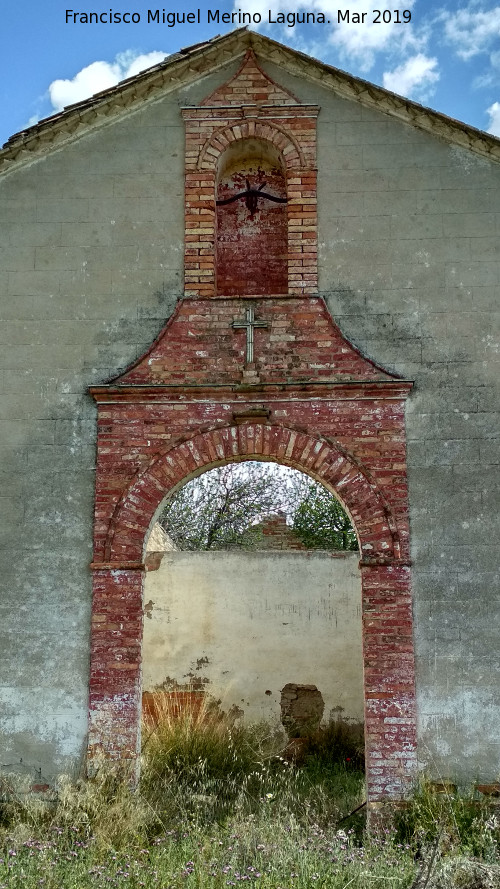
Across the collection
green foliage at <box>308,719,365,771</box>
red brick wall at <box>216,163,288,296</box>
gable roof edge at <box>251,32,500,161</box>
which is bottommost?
green foliage at <box>308,719,365,771</box>

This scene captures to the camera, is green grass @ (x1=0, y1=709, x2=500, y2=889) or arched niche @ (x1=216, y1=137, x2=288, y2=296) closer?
green grass @ (x1=0, y1=709, x2=500, y2=889)

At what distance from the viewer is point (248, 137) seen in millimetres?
9469

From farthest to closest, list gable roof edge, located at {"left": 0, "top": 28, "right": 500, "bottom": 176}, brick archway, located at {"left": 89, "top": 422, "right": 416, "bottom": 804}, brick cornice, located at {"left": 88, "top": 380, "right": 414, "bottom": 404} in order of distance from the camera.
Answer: gable roof edge, located at {"left": 0, "top": 28, "right": 500, "bottom": 176}
brick cornice, located at {"left": 88, "top": 380, "right": 414, "bottom": 404}
brick archway, located at {"left": 89, "top": 422, "right": 416, "bottom": 804}

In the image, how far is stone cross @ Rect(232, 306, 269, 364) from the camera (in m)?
8.91

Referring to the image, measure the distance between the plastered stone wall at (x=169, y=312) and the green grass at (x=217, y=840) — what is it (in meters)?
0.56

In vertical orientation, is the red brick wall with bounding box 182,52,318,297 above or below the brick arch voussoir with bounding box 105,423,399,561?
above

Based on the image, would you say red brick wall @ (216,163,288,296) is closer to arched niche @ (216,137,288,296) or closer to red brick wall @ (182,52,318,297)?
arched niche @ (216,137,288,296)

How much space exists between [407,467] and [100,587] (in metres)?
3.01

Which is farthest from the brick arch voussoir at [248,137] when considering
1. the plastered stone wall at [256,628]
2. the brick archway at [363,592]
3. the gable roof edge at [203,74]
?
the plastered stone wall at [256,628]

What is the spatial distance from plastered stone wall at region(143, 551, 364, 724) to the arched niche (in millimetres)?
5230

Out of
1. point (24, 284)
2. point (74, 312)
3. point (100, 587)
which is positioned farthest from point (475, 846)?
point (24, 284)

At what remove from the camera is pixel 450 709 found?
808 centimetres

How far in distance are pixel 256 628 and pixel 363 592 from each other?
18.7 ft

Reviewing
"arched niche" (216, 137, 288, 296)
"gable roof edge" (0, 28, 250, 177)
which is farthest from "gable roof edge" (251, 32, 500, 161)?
"arched niche" (216, 137, 288, 296)
